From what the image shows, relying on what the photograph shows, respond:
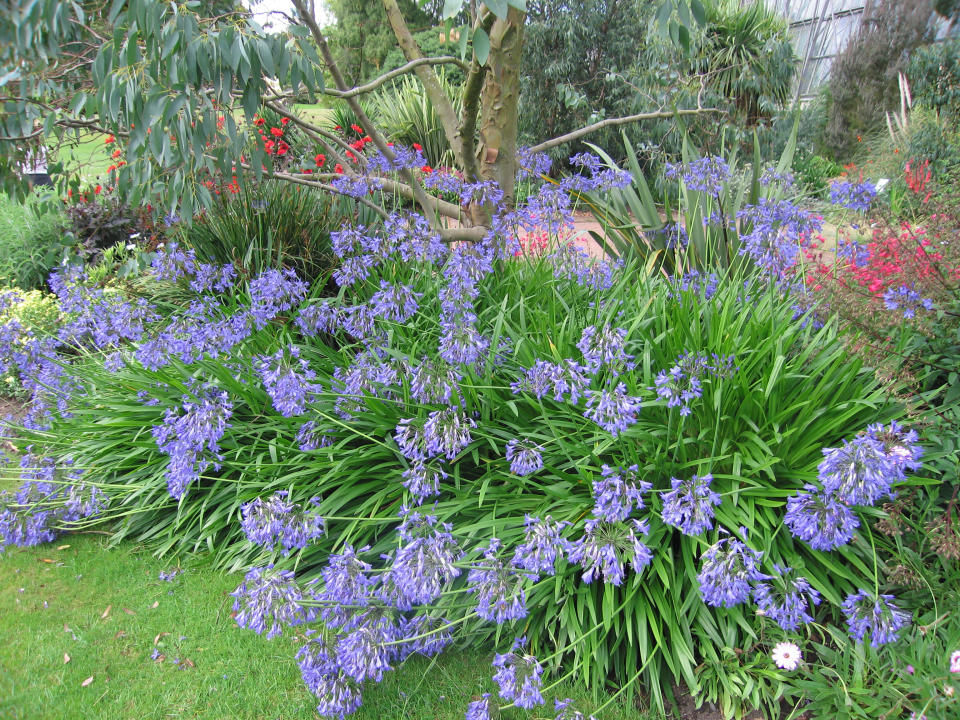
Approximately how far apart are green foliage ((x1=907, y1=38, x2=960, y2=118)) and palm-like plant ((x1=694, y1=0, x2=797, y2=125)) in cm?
201

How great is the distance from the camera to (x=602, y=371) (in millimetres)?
3119

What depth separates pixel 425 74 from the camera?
444 cm

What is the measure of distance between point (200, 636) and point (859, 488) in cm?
261

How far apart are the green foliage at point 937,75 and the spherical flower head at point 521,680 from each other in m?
11.5

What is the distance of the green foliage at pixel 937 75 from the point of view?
35.4 feet

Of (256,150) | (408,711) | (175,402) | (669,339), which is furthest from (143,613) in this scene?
(669,339)

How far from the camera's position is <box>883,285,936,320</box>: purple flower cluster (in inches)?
104

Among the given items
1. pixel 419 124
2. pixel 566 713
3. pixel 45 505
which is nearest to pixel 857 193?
pixel 566 713

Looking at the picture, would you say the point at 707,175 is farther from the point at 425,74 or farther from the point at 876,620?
the point at 876,620

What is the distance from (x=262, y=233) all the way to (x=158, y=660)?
2823 mm

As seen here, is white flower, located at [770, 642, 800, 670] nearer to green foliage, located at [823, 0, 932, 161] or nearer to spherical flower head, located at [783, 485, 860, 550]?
spherical flower head, located at [783, 485, 860, 550]

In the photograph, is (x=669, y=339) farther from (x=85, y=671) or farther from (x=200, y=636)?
(x=85, y=671)

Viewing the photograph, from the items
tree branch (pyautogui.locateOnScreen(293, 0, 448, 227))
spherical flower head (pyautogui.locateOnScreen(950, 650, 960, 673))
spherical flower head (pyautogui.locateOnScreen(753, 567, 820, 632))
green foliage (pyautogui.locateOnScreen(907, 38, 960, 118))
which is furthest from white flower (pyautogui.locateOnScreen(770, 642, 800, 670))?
green foliage (pyautogui.locateOnScreen(907, 38, 960, 118))

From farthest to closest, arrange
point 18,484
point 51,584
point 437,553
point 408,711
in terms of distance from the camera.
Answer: point 18,484 → point 51,584 → point 408,711 → point 437,553
